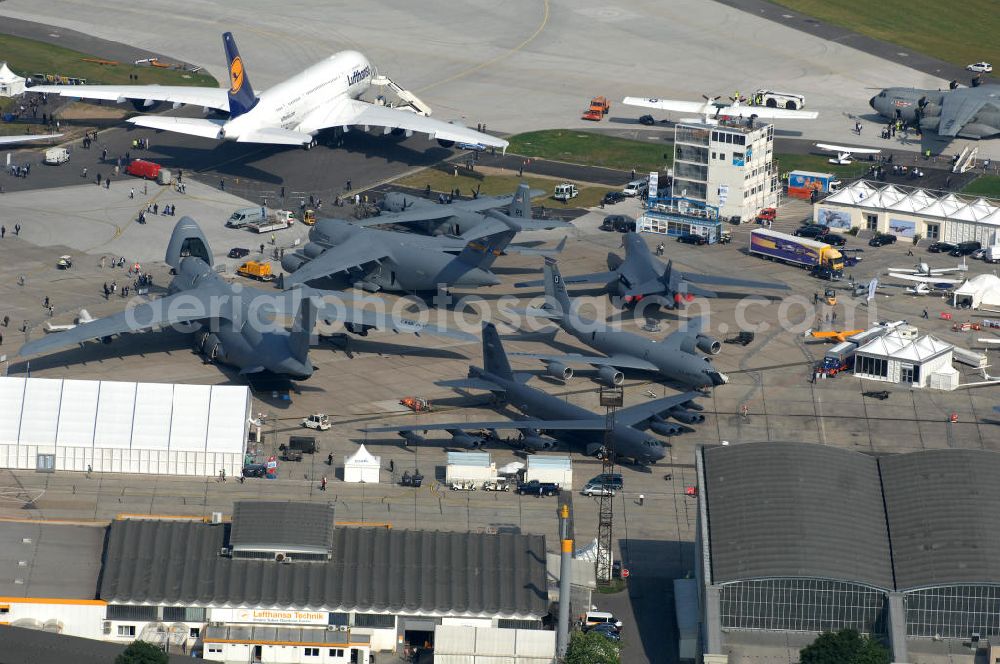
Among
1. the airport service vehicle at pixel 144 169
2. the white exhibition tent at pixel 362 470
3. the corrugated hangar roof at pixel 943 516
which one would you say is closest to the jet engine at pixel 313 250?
the airport service vehicle at pixel 144 169

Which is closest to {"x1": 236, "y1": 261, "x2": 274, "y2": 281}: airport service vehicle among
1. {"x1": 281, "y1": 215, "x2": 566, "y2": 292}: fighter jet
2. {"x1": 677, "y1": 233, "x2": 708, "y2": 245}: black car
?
{"x1": 281, "y1": 215, "x2": 566, "y2": 292}: fighter jet

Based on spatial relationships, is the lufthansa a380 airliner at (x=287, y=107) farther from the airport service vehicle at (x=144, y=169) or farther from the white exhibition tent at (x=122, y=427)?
the white exhibition tent at (x=122, y=427)

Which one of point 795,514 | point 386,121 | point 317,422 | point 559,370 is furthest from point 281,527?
point 386,121

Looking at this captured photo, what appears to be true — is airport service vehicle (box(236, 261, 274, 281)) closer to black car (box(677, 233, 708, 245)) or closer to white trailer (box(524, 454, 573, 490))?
black car (box(677, 233, 708, 245))

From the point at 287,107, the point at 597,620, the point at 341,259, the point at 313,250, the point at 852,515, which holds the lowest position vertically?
the point at 597,620

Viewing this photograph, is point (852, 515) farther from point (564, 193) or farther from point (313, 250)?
point (564, 193)

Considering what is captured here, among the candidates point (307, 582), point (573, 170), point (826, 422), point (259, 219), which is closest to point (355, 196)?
point (259, 219)
